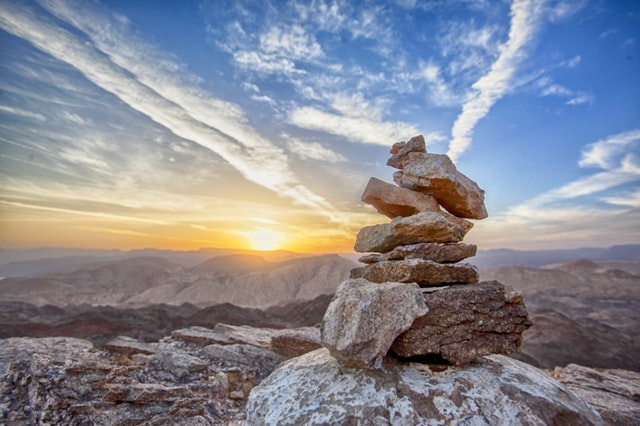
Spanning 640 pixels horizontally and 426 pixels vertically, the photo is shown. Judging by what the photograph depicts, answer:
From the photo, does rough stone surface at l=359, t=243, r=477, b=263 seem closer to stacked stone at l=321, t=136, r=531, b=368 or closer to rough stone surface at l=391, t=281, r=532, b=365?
stacked stone at l=321, t=136, r=531, b=368

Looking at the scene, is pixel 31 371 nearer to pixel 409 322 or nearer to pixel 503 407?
pixel 409 322

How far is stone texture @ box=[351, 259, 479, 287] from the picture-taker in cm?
584

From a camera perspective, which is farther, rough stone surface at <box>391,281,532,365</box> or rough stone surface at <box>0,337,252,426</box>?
rough stone surface at <box>0,337,252,426</box>

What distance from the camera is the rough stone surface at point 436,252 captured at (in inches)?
242

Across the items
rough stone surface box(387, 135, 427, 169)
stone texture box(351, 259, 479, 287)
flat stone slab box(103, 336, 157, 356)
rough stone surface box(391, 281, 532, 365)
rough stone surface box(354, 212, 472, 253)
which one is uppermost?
rough stone surface box(387, 135, 427, 169)

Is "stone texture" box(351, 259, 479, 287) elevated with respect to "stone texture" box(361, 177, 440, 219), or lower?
lower

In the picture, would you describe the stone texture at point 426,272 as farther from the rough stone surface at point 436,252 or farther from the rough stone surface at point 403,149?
the rough stone surface at point 403,149

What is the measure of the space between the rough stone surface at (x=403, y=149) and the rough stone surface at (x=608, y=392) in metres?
11.9

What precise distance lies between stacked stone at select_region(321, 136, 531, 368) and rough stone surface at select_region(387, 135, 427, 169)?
0.73 metres

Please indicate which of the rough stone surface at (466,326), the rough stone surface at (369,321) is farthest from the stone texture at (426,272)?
the rough stone surface at (369,321)

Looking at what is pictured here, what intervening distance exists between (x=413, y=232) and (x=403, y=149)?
2.83 metres

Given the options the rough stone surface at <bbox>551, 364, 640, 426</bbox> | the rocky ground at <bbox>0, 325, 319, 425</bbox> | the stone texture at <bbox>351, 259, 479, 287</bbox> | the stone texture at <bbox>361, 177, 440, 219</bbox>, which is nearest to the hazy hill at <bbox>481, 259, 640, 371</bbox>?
the rough stone surface at <bbox>551, 364, 640, 426</bbox>

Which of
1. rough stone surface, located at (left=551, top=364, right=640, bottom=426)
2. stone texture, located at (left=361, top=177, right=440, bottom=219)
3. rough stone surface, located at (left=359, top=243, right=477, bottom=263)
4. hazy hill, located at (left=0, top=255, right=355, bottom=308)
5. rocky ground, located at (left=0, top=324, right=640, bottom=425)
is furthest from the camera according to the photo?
hazy hill, located at (left=0, top=255, right=355, bottom=308)

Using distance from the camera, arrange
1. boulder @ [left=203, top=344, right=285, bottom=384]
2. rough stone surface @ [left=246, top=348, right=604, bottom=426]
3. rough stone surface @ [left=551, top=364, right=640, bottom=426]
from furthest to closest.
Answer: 1. boulder @ [left=203, top=344, right=285, bottom=384]
2. rough stone surface @ [left=551, top=364, right=640, bottom=426]
3. rough stone surface @ [left=246, top=348, right=604, bottom=426]
